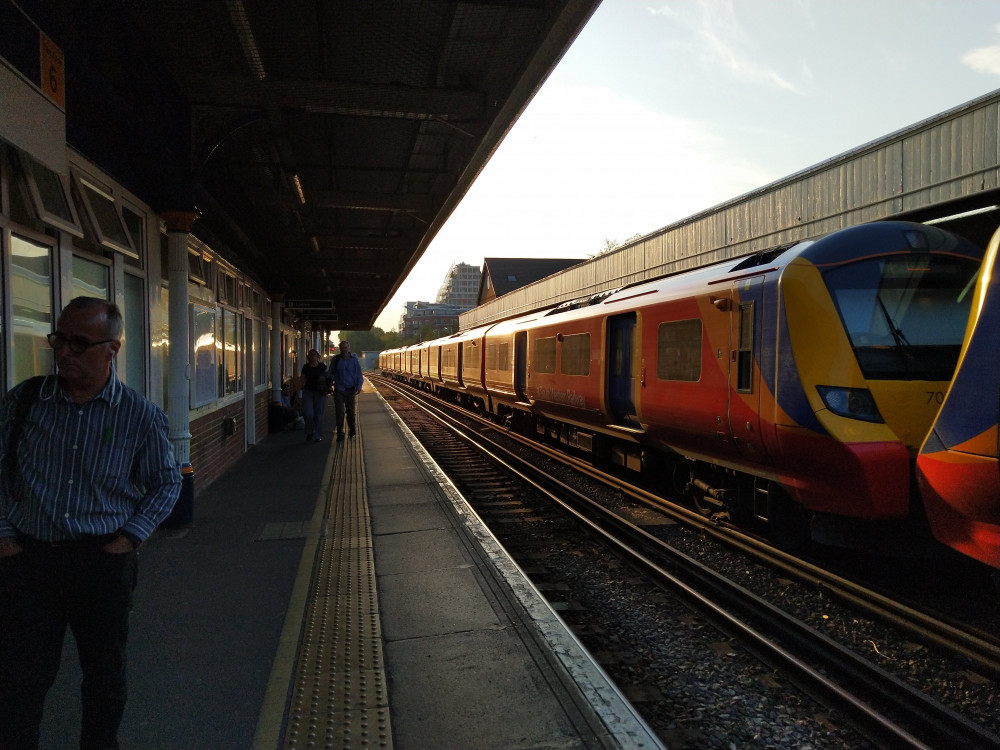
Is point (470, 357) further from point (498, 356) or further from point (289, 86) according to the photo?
point (289, 86)

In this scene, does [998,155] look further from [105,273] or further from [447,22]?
[105,273]

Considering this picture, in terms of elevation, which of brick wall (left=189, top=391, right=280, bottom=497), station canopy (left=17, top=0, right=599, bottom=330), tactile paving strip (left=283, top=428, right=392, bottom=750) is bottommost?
tactile paving strip (left=283, top=428, right=392, bottom=750)

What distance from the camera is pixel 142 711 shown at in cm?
301

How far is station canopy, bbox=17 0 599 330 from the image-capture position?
15.9ft

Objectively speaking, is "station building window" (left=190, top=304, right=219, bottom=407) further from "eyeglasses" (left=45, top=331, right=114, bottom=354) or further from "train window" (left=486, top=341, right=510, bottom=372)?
"train window" (left=486, top=341, right=510, bottom=372)

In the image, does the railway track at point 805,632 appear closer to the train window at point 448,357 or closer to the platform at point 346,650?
the platform at point 346,650

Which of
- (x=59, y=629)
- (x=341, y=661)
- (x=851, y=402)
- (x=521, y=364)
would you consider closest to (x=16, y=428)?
(x=59, y=629)

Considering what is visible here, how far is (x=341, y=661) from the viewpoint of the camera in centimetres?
360

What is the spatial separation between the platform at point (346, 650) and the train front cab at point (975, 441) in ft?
7.41

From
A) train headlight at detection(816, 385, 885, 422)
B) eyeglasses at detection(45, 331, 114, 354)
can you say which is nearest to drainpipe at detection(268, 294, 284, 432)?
train headlight at detection(816, 385, 885, 422)

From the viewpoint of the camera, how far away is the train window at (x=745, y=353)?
5633 mm

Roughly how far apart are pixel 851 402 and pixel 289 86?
528cm

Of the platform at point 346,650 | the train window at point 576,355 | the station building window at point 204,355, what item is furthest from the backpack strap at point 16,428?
the train window at point 576,355

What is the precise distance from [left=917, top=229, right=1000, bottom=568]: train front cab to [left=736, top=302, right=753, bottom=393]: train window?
69.1 inches
